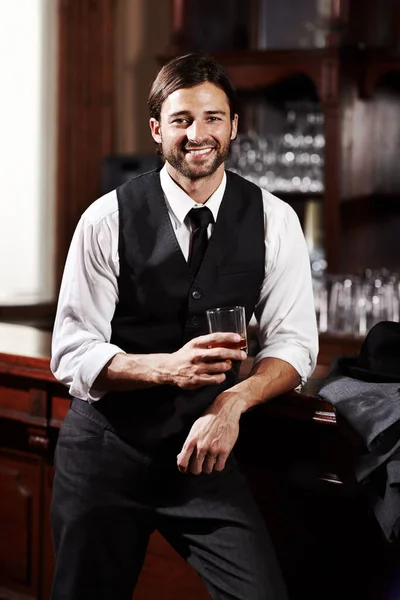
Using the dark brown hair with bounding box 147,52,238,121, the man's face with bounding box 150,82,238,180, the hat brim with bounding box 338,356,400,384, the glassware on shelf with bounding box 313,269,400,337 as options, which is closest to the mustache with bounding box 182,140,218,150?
the man's face with bounding box 150,82,238,180

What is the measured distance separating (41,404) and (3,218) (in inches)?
105

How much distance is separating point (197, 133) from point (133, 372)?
0.48 m

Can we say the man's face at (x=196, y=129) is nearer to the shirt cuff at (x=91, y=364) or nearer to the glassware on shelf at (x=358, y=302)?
the shirt cuff at (x=91, y=364)

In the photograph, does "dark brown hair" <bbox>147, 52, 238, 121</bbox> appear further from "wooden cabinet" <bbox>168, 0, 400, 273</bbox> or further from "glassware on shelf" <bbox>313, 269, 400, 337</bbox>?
"wooden cabinet" <bbox>168, 0, 400, 273</bbox>

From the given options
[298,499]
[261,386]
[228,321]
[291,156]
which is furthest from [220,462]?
[291,156]

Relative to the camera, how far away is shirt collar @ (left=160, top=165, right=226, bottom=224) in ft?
6.37

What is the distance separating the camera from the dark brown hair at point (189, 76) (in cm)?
185

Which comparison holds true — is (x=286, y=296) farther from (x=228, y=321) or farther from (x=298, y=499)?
(x=298, y=499)

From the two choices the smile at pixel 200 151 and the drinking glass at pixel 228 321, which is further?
the smile at pixel 200 151

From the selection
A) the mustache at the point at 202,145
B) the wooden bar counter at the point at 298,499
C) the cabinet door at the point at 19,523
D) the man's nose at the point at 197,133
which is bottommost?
the cabinet door at the point at 19,523

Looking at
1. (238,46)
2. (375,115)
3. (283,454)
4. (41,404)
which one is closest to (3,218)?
(238,46)

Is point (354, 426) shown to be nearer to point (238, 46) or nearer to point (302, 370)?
point (302, 370)

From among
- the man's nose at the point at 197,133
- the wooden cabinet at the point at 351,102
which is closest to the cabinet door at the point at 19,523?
the man's nose at the point at 197,133

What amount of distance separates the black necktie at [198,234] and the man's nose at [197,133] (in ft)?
0.52
